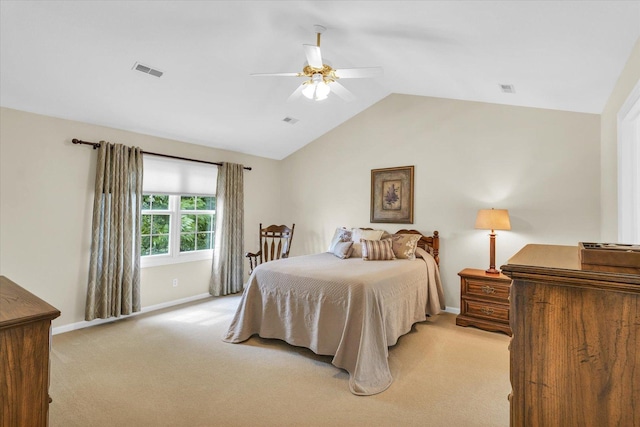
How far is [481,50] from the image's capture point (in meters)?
2.73

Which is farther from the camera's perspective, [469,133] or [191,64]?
Answer: [469,133]

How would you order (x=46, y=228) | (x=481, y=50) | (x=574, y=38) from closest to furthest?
(x=574, y=38), (x=481, y=50), (x=46, y=228)

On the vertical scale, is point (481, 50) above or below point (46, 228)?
above

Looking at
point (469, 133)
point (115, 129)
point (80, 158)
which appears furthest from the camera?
point (469, 133)

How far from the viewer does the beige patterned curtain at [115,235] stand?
373 centimetres

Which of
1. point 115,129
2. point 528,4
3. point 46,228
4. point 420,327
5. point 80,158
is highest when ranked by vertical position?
point 528,4

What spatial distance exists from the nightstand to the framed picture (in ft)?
4.02

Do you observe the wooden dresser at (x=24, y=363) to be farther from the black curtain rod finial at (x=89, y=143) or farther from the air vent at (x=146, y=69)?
the black curtain rod finial at (x=89, y=143)

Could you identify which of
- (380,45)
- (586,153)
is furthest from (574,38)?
(586,153)

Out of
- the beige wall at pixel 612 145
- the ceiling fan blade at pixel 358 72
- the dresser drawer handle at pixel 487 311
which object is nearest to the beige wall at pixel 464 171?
the beige wall at pixel 612 145

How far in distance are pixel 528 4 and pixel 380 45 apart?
133cm

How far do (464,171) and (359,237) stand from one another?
1.61 m

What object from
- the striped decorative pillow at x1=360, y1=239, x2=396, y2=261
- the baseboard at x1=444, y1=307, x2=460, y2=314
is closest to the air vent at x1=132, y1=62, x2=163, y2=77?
the striped decorative pillow at x1=360, y1=239, x2=396, y2=261

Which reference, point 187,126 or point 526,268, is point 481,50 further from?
point 187,126
